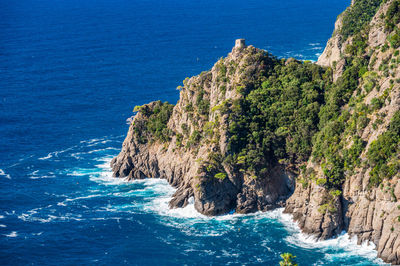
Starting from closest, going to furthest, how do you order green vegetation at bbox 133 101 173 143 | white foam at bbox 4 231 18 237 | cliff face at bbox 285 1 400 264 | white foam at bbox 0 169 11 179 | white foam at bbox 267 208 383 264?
1. cliff face at bbox 285 1 400 264
2. white foam at bbox 267 208 383 264
3. white foam at bbox 4 231 18 237
4. green vegetation at bbox 133 101 173 143
5. white foam at bbox 0 169 11 179

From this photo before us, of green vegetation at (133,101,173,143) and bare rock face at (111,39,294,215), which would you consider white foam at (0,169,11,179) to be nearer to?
bare rock face at (111,39,294,215)

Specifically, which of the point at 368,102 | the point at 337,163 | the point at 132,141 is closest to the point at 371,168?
the point at 337,163

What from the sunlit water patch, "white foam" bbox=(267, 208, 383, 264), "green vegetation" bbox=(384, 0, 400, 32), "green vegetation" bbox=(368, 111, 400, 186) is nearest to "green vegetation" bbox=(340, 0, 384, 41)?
"green vegetation" bbox=(384, 0, 400, 32)

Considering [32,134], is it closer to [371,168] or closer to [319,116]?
[319,116]

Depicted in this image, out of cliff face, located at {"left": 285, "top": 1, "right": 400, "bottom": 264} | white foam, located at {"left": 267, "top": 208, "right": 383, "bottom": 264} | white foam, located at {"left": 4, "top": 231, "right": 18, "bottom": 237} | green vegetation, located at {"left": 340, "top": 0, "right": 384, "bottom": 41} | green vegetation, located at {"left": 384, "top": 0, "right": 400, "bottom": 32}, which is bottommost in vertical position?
white foam, located at {"left": 267, "top": 208, "right": 383, "bottom": 264}

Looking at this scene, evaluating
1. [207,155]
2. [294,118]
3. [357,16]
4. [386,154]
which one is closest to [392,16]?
[294,118]

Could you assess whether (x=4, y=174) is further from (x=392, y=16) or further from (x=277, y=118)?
(x=392, y=16)

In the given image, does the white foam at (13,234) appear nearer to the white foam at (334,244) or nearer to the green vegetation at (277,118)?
the green vegetation at (277,118)
